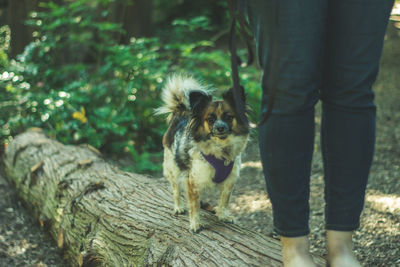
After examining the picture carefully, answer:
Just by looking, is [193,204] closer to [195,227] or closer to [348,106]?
[195,227]

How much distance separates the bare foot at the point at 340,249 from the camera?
5.61ft

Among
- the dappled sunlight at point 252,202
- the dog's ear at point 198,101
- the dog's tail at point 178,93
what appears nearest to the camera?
the dog's ear at point 198,101

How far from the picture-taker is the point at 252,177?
14.9 feet

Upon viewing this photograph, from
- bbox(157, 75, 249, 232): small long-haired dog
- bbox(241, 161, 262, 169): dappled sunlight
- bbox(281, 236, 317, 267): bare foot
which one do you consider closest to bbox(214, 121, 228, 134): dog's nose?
bbox(157, 75, 249, 232): small long-haired dog

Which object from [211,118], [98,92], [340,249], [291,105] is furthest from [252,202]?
[98,92]

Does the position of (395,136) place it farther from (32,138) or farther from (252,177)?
(32,138)

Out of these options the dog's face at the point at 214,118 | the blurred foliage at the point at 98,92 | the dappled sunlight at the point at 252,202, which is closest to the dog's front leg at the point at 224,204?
the dog's face at the point at 214,118

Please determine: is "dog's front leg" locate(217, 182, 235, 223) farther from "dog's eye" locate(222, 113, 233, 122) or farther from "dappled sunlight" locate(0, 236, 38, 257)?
"dappled sunlight" locate(0, 236, 38, 257)

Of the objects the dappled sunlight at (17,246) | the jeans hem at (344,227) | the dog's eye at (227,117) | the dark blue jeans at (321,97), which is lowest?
the dappled sunlight at (17,246)

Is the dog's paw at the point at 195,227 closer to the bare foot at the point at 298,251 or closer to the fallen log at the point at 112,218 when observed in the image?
the fallen log at the point at 112,218

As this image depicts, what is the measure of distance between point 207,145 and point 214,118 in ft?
0.60

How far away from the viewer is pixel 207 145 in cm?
246

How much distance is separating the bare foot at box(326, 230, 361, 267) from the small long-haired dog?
2.93 ft

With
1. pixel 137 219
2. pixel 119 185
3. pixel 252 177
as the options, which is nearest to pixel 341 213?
pixel 137 219
